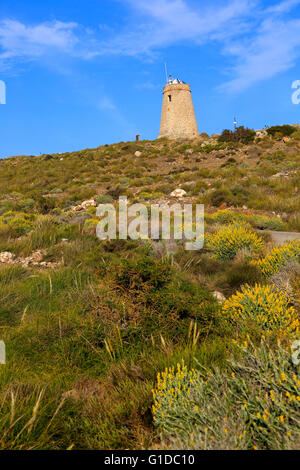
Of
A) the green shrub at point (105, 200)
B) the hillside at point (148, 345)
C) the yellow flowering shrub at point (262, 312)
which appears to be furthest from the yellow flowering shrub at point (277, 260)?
the green shrub at point (105, 200)

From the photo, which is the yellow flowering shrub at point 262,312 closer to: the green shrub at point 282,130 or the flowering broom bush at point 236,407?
the flowering broom bush at point 236,407

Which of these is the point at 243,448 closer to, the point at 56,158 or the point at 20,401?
the point at 20,401

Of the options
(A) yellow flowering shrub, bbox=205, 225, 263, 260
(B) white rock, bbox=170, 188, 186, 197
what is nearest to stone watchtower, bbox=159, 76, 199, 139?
(B) white rock, bbox=170, 188, 186, 197

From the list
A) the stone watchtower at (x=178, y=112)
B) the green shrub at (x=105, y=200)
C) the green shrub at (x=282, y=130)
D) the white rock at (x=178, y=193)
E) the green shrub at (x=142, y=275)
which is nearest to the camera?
the green shrub at (x=142, y=275)

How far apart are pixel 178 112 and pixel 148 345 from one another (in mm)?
40655

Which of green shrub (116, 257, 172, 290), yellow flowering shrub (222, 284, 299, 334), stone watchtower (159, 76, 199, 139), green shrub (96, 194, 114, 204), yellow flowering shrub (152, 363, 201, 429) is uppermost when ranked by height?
stone watchtower (159, 76, 199, 139)

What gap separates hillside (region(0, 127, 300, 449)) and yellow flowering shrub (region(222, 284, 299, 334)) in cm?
2

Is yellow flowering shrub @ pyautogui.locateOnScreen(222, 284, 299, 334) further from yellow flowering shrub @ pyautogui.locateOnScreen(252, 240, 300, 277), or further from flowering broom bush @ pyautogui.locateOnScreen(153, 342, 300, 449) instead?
yellow flowering shrub @ pyautogui.locateOnScreen(252, 240, 300, 277)

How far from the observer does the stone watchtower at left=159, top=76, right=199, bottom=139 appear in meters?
39.8

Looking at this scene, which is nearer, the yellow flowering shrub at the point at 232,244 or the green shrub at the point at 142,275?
the green shrub at the point at 142,275

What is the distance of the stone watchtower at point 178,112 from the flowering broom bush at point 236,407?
3955 cm

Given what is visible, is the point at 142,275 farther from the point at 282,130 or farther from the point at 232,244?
the point at 282,130

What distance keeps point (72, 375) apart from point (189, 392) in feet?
4.55

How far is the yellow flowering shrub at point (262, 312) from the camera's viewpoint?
10.6 feet
